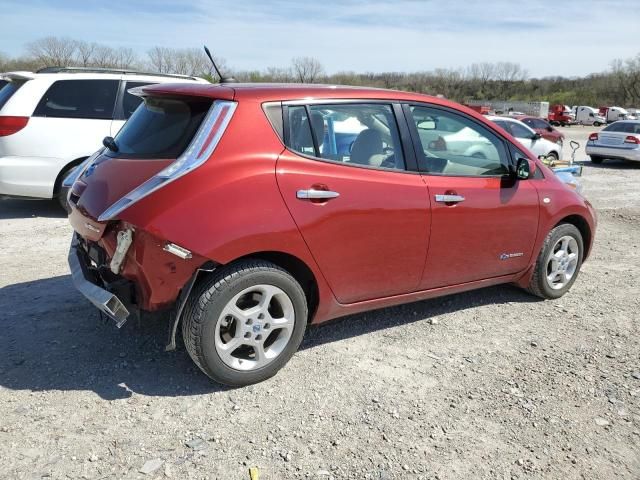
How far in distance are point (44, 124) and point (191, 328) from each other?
5.14 m

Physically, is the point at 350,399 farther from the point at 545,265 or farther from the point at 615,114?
the point at 615,114

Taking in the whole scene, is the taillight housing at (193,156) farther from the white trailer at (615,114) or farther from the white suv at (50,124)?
the white trailer at (615,114)

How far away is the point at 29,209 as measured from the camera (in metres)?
7.91

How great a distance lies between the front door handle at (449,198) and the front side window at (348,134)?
34 cm

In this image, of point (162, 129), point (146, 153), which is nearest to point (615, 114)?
point (162, 129)

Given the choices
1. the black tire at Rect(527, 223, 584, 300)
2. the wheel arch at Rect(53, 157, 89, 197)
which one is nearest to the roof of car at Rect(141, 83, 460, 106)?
the black tire at Rect(527, 223, 584, 300)

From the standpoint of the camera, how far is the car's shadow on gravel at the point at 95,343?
3.32 meters

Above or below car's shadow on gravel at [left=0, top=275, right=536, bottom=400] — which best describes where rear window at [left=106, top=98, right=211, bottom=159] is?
above

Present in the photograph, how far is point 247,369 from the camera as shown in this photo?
130 inches

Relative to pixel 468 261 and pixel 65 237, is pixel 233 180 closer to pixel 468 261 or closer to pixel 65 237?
pixel 468 261

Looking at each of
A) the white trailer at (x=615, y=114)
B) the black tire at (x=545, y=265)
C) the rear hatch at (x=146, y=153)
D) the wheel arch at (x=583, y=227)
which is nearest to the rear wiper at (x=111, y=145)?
the rear hatch at (x=146, y=153)

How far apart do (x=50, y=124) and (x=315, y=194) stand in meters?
5.15

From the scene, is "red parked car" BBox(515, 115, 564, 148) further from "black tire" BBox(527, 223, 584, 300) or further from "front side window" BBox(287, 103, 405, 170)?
"front side window" BBox(287, 103, 405, 170)

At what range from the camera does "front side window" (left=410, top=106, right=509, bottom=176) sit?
3.94 meters
